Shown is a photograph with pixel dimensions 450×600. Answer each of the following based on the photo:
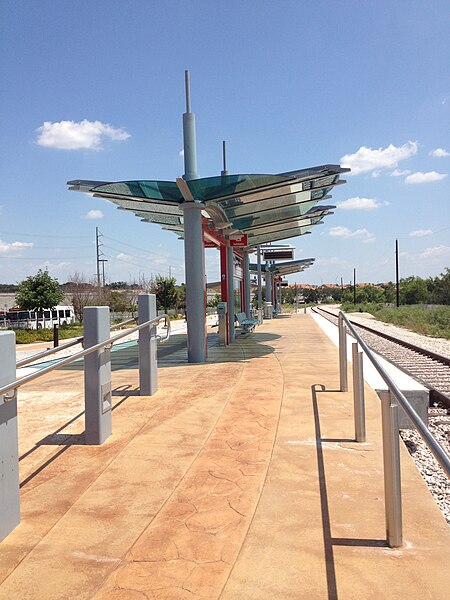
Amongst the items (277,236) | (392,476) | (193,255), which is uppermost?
(277,236)

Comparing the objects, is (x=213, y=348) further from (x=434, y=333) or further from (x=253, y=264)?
(x=253, y=264)

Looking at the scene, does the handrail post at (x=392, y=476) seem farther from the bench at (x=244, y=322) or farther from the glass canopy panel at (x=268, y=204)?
the bench at (x=244, y=322)

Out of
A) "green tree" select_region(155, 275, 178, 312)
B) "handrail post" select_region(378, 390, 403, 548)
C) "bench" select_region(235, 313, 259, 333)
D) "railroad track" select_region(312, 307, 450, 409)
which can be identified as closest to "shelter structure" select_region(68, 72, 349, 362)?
"railroad track" select_region(312, 307, 450, 409)

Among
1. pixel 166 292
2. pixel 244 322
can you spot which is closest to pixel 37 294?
pixel 166 292

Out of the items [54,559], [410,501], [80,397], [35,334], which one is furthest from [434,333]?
[54,559]

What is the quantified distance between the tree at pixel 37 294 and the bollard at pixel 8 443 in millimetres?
32201

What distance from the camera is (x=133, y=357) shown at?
11.6 meters

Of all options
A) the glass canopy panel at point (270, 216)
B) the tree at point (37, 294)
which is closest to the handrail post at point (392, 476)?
the glass canopy panel at point (270, 216)

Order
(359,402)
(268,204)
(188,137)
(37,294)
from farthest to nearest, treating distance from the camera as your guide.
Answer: (37,294), (268,204), (188,137), (359,402)

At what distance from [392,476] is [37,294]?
33500 millimetres

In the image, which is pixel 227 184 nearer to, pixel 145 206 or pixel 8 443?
pixel 145 206

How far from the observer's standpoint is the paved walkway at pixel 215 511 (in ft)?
8.05

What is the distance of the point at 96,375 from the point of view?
175 inches

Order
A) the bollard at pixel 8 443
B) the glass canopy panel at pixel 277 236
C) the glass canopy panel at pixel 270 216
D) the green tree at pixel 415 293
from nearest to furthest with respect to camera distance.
→ the bollard at pixel 8 443
the glass canopy panel at pixel 270 216
the glass canopy panel at pixel 277 236
the green tree at pixel 415 293
